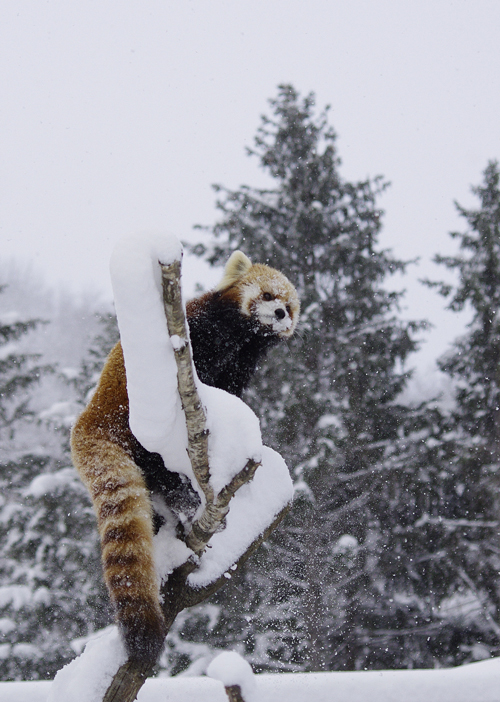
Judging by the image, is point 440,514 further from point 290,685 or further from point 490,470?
point 290,685

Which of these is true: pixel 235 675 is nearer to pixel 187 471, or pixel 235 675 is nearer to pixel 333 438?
pixel 187 471

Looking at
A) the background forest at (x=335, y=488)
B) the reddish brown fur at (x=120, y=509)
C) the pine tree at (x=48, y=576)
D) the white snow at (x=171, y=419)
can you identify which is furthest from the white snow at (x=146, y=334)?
the pine tree at (x=48, y=576)

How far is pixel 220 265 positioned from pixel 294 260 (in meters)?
1.18

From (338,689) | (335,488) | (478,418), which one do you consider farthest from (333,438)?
(338,689)

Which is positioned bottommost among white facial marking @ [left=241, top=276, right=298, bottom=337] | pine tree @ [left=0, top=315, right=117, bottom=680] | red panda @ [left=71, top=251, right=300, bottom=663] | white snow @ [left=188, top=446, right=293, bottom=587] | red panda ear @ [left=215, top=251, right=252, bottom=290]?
pine tree @ [left=0, top=315, right=117, bottom=680]

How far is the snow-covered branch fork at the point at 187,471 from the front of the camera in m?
1.17

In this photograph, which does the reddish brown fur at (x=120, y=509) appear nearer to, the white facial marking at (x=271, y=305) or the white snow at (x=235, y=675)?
the white snow at (x=235, y=675)

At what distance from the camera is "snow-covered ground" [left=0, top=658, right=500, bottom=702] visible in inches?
121

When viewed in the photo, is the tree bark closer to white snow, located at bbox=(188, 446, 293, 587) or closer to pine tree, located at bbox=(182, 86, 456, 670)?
white snow, located at bbox=(188, 446, 293, 587)

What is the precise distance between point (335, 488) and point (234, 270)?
502 cm

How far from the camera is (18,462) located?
8.05m

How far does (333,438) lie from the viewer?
681cm

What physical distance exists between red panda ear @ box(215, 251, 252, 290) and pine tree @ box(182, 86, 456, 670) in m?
3.99

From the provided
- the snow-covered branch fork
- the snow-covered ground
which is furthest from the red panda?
the snow-covered ground
